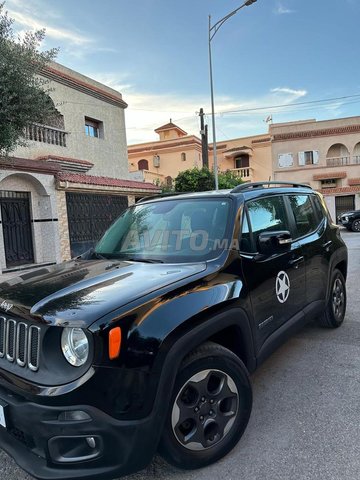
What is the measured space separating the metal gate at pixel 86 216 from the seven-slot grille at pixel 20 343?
9.20m

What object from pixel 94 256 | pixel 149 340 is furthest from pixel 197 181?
pixel 149 340

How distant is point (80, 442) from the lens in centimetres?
175

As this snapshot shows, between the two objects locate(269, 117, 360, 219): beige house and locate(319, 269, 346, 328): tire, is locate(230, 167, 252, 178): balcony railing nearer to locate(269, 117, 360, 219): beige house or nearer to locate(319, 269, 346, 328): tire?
locate(269, 117, 360, 219): beige house

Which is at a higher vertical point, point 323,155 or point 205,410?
point 323,155

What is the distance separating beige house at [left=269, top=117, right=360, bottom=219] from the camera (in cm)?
2870

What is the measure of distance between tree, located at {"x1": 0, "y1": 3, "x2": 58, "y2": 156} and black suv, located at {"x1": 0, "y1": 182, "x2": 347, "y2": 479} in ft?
14.3

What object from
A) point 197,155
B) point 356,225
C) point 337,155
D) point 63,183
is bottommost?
point 356,225

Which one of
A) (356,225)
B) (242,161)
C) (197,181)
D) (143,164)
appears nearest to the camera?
(197,181)

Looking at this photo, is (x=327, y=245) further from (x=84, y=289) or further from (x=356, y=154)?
(x=356, y=154)

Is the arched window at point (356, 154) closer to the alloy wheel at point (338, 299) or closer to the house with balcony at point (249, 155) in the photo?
the house with balcony at point (249, 155)

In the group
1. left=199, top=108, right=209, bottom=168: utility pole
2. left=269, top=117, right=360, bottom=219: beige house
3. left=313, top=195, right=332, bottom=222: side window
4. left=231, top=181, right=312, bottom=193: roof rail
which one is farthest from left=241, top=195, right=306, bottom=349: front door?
left=269, top=117, right=360, bottom=219: beige house

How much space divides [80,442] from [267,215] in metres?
2.30

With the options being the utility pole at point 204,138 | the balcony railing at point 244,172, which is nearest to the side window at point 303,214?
the utility pole at point 204,138

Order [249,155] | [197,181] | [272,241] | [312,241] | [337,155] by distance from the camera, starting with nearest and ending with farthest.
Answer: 1. [272,241]
2. [312,241]
3. [197,181]
4. [337,155]
5. [249,155]
